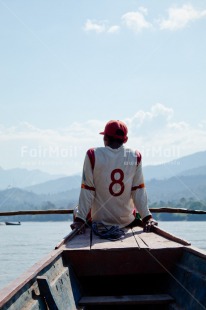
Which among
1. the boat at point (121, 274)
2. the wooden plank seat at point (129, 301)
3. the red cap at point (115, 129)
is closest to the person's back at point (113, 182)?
the red cap at point (115, 129)

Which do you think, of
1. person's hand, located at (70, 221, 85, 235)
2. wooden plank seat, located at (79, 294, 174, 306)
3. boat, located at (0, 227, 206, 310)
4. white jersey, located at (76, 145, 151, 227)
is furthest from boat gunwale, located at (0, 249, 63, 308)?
white jersey, located at (76, 145, 151, 227)

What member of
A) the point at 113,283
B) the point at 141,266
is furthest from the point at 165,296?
the point at 113,283

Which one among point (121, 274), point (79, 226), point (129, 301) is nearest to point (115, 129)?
point (79, 226)

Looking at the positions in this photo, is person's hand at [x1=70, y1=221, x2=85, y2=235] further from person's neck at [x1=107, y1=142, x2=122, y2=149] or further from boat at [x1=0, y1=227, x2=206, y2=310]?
person's neck at [x1=107, y1=142, x2=122, y2=149]

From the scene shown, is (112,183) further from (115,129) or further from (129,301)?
(129,301)

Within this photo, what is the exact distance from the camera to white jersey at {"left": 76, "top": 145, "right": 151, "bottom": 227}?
5922 mm

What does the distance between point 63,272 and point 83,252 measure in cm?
34

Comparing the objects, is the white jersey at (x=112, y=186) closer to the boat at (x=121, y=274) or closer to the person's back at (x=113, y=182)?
the person's back at (x=113, y=182)

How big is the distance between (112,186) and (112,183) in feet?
0.14

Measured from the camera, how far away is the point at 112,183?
19.6ft

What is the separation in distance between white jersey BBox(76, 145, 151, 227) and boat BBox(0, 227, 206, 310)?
24.9 inches

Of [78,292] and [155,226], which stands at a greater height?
[155,226]

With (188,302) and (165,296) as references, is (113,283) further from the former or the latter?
(188,302)

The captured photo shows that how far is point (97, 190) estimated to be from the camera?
6.06 m
